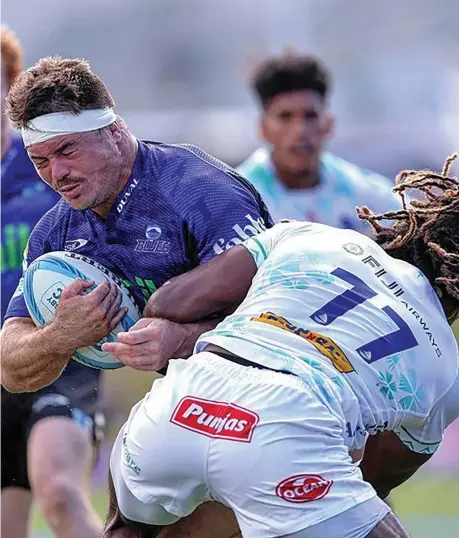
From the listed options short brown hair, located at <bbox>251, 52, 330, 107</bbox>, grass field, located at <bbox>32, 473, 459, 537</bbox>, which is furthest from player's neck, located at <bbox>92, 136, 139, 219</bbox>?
short brown hair, located at <bbox>251, 52, 330, 107</bbox>

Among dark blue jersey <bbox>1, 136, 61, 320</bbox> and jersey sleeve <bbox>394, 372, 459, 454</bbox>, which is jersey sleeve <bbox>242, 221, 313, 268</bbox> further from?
dark blue jersey <bbox>1, 136, 61, 320</bbox>

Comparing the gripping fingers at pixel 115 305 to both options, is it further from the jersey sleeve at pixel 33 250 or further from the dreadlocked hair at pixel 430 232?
the dreadlocked hair at pixel 430 232

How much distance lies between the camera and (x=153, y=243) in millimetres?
4789

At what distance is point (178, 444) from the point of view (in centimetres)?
393

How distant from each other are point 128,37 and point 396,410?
744 inches

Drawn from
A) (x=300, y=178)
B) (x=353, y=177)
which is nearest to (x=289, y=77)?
(x=300, y=178)

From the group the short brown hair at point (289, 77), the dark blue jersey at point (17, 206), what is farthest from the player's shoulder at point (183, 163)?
the short brown hair at point (289, 77)

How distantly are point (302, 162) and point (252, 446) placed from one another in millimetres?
5114

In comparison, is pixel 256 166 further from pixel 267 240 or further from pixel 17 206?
pixel 267 240

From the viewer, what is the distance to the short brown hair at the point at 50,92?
4715 millimetres

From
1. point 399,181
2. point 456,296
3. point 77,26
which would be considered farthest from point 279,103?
point 77,26

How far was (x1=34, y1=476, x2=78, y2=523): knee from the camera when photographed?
638 centimetres

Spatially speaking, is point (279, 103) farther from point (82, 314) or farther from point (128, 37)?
point (128, 37)

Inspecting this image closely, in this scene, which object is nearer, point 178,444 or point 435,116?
point 178,444
